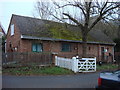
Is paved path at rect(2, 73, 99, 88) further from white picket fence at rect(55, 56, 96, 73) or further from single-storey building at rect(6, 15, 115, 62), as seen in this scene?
single-storey building at rect(6, 15, 115, 62)

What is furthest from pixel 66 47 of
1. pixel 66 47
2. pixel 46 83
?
pixel 46 83

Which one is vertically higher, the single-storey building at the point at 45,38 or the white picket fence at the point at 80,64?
the single-storey building at the point at 45,38

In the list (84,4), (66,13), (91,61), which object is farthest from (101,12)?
(91,61)

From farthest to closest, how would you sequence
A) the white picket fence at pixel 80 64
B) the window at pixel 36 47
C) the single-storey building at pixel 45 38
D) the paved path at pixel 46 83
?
1. the window at pixel 36 47
2. the single-storey building at pixel 45 38
3. the white picket fence at pixel 80 64
4. the paved path at pixel 46 83

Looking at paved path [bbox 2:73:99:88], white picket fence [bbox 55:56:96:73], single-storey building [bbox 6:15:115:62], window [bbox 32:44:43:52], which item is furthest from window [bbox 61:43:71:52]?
paved path [bbox 2:73:99:88]

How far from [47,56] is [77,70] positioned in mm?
4196

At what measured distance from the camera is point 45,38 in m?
19.7

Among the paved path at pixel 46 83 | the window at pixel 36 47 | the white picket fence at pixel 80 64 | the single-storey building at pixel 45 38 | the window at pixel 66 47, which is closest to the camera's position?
the paved path at pixel 46 83

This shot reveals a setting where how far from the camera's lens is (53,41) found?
20500 millimetres

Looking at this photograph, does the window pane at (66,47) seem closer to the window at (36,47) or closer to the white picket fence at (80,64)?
the window at (36,47)

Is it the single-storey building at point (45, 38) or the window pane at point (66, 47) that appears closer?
the single-storey building at point (45, 38)

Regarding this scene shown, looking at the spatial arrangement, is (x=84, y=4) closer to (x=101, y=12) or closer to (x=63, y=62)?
(x=101, y=12)

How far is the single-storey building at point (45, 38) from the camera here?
19391 mm

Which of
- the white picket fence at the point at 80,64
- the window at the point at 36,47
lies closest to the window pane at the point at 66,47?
the window at the point at 36,47
